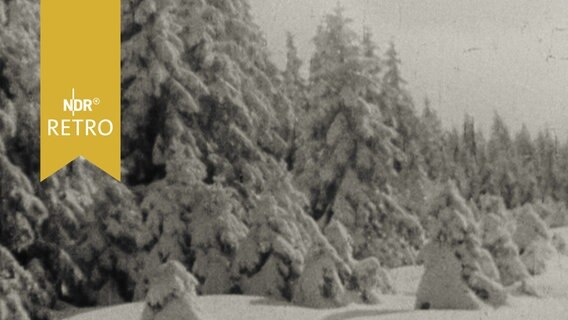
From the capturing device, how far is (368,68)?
103 feet

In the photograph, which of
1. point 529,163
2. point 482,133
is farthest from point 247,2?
point 482,133

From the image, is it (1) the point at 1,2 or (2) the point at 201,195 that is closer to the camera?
(1) the point at 1,2

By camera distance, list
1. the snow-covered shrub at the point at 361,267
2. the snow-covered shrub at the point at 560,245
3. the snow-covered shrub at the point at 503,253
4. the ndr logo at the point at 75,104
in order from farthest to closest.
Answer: the snow-covered shrub at the point at 560,245 < the snow-covered shrub at the point at 503,253 < the snow-covered shrub at the point at 361,267 < the ndr logo at the point at 75,104

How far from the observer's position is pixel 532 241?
27.5 meters

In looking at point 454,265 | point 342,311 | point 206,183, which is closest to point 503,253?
point 454,265

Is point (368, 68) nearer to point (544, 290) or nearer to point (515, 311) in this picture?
point (544, 290)

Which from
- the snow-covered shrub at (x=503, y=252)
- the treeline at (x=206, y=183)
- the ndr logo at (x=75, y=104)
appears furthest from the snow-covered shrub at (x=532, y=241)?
the ndr logo at (x=75, y=104)

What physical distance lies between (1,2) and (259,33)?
11709 mm

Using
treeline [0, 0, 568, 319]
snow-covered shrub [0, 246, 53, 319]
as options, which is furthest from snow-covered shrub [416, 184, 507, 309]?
snow-covered shrub [0, 246, 53, 319]

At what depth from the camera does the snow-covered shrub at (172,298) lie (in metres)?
13.3

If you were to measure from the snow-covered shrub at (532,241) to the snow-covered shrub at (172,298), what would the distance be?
636 inches

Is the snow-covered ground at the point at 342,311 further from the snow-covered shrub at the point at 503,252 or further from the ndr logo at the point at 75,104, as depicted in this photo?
the ndr logo at the point at 75,104

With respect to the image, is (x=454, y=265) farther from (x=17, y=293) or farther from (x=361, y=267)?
(x=17, y=293)

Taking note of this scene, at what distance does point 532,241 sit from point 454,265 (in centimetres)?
1196
